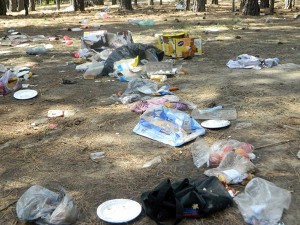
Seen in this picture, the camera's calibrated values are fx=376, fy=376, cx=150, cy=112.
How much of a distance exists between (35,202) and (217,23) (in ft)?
31.0

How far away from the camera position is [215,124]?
391cm

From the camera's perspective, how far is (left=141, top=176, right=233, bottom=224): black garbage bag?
246 centimetres

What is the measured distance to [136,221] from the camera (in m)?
2.51

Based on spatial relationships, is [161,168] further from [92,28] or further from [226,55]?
[92,28]

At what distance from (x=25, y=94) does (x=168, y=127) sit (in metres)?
2.40

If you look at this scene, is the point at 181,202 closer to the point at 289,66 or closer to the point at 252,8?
the point at 289,66

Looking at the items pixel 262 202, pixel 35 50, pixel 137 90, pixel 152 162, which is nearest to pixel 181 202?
pixel 262 202

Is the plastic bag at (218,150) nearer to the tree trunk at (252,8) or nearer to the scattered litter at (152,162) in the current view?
the scattered litter at (152,162)

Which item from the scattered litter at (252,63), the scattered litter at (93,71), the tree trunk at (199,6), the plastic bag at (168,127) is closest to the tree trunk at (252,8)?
the tree trunk at (199,6)

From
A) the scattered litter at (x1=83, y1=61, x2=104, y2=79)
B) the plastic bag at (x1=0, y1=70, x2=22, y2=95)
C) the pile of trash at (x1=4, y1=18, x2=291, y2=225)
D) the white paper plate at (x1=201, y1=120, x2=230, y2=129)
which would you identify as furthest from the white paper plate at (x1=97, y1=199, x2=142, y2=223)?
the scattered litter at (x1=83, y1=61, x2=104, y2=79)

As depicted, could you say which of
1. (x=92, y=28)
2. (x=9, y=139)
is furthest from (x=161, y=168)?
(x=92, y=28)

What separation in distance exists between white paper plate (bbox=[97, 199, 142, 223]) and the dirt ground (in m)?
0.05

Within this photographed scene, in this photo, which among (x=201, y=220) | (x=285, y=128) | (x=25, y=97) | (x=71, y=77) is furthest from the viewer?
(x=71, y=77)

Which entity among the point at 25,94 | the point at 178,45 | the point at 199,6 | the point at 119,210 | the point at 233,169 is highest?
the point at 199,6
